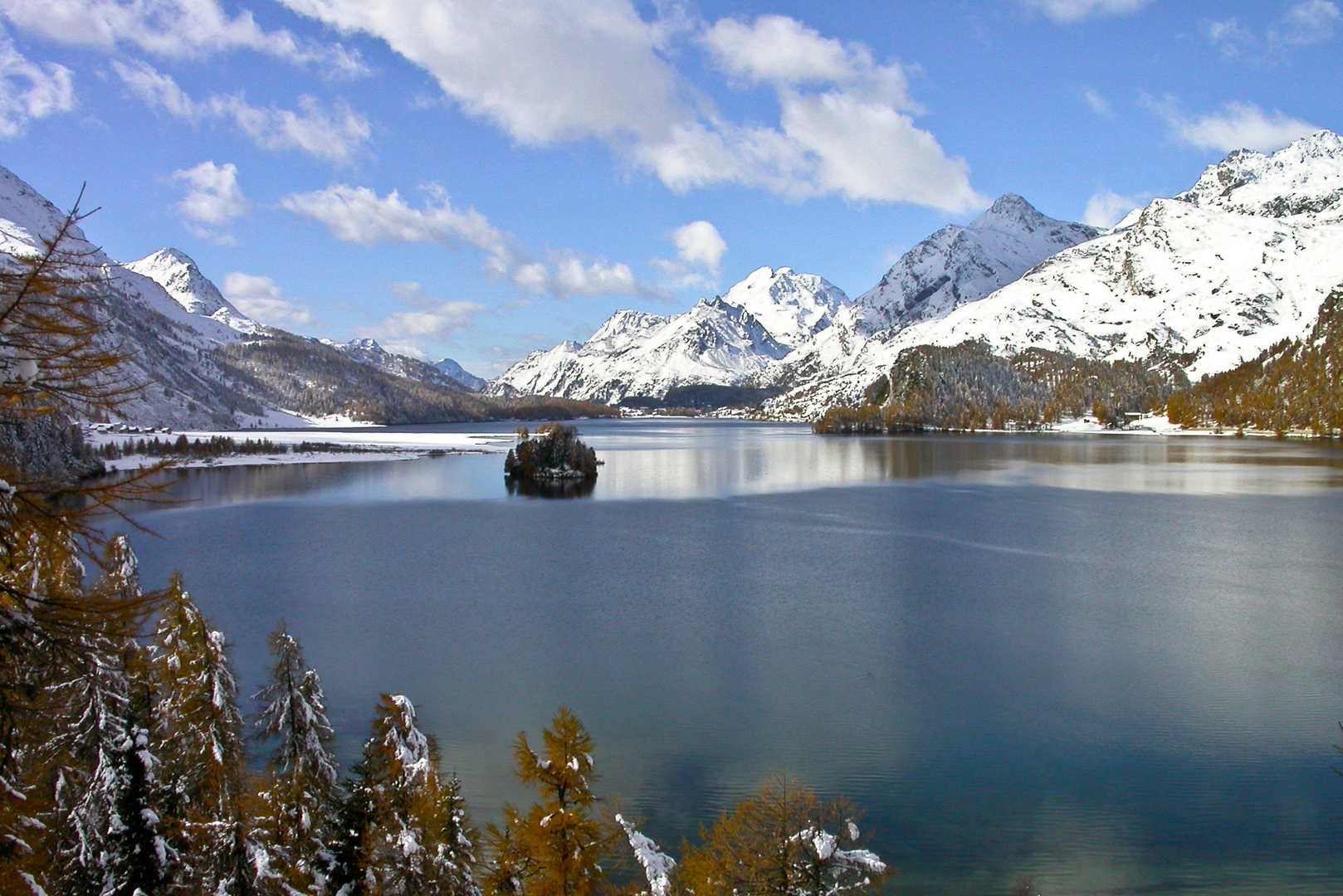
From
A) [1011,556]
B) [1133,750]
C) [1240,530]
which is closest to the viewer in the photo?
[1133,750]

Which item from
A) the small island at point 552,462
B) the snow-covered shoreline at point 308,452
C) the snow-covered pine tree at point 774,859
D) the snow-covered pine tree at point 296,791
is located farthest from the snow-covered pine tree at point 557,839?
the snow-covered shoreline at point 308,452

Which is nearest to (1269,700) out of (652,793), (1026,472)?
(652,793)

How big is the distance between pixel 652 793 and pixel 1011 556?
2941cm

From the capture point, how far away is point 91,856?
11.0 meters

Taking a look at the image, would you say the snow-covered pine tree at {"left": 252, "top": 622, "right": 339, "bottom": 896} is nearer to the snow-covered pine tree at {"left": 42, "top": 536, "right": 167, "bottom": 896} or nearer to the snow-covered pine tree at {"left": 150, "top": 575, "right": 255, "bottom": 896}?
the snow-covered pine tree at {"left": 150, "top": 575, "right": 255, "bottom": 896}

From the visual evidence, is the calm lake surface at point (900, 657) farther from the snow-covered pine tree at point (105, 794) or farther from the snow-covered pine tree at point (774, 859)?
the snow-covered pine tree at point (105, 794)

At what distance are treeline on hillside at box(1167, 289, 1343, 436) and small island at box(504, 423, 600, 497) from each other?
5170 inches

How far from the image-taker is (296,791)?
466 inches

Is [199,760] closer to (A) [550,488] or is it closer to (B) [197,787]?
(B) [197,787]

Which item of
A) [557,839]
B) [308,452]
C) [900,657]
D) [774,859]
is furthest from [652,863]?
[308,452]

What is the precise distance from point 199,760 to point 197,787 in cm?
42

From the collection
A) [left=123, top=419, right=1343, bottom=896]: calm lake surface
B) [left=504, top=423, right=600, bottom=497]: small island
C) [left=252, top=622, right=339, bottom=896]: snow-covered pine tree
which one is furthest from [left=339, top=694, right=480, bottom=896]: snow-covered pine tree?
[left=504, top=423, right=600, bottom=497]: small island

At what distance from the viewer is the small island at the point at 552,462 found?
84000mm

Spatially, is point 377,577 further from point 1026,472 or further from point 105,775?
point 1026,472
